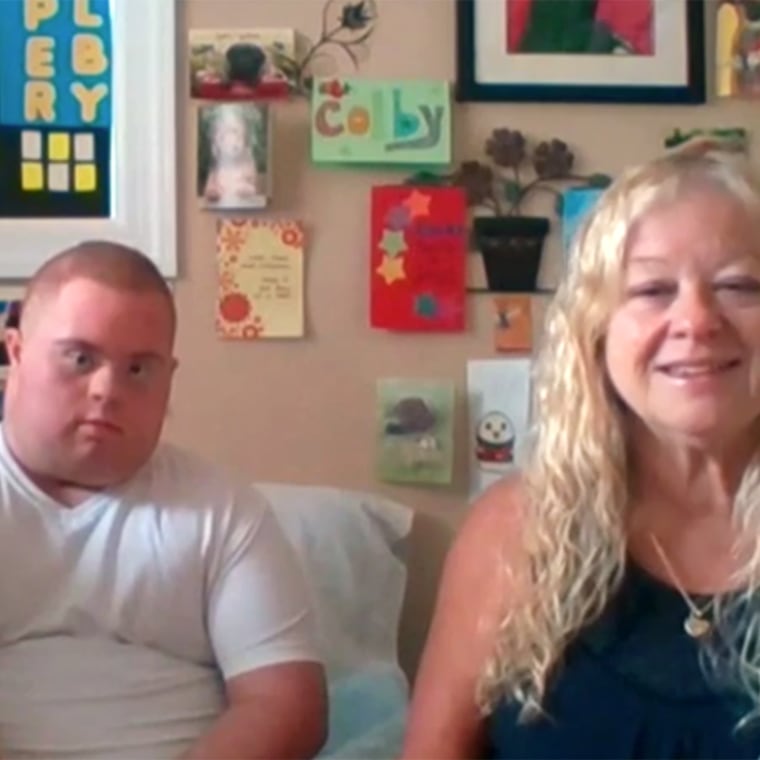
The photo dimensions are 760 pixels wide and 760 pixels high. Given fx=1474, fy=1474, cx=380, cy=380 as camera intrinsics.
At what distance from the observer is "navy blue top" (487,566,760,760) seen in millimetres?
1354

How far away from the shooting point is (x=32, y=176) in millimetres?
2340

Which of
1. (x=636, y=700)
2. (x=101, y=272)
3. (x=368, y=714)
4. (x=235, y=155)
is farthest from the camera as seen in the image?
(x=235, y=155)

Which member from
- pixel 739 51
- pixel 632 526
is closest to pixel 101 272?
pixel 632 526

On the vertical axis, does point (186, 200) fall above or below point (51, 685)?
above

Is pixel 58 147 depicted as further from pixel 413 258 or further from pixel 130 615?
pixel 130 615

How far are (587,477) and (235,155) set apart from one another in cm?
105

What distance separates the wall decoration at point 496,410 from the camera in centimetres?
238

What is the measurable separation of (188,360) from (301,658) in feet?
3.14

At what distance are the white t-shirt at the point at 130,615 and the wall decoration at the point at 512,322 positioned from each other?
3.16 ft

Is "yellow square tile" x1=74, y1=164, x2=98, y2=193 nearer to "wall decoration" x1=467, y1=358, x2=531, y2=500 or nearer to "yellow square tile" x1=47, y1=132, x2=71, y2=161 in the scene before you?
"yellow square tile" x1=47, y1=132, x2=71, y2=161

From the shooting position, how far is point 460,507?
2.40 meters

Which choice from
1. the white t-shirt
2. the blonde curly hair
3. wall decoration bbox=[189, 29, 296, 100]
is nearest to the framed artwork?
wall decoration bbox=[189, 29, 296, 100]

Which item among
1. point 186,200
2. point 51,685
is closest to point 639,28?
point 186,200

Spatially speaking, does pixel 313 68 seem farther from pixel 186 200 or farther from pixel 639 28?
pixel 639 28
